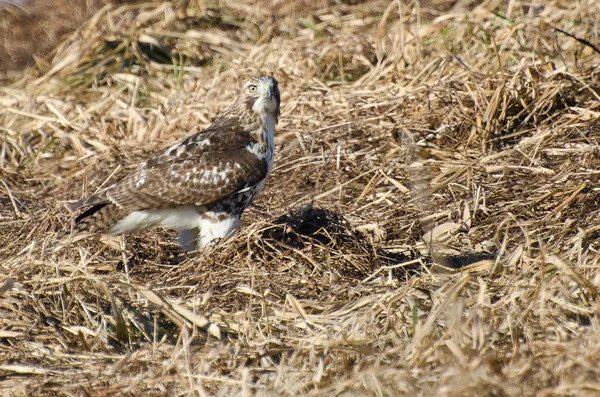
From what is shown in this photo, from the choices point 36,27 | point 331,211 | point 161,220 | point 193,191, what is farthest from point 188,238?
point 36,27

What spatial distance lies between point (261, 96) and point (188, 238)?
1080mm

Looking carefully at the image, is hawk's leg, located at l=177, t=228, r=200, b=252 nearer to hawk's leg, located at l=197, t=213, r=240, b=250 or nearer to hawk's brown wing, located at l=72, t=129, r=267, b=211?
hawk's leg, located at l=197, t=213, r=240, b=250

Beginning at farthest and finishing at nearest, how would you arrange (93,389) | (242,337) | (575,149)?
(575,149)
(242,337)
(93,389)

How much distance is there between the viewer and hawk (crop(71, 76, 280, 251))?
5.79 m

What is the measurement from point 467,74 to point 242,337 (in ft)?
12.7

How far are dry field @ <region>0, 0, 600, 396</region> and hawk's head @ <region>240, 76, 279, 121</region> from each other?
745 mm

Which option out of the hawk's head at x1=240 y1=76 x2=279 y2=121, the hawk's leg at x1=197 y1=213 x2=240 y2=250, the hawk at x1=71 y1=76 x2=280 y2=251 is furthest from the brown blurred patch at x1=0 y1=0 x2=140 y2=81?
the hawk's leg at x1=197 y1=213 x2=240 y2=250

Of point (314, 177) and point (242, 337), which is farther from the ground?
point (242, 337)

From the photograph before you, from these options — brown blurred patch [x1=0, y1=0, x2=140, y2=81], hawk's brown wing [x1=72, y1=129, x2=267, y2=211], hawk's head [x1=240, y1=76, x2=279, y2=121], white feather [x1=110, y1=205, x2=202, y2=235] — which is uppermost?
hawk's head [x1=240, y1=76, x2=279, y2=121]

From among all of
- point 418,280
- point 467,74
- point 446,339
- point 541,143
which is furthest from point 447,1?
point 446,339

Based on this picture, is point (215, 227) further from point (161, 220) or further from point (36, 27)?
point (36, 27)

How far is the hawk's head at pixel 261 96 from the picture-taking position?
6.18 meters

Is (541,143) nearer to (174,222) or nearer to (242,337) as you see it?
(174,222)

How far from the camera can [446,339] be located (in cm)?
366
